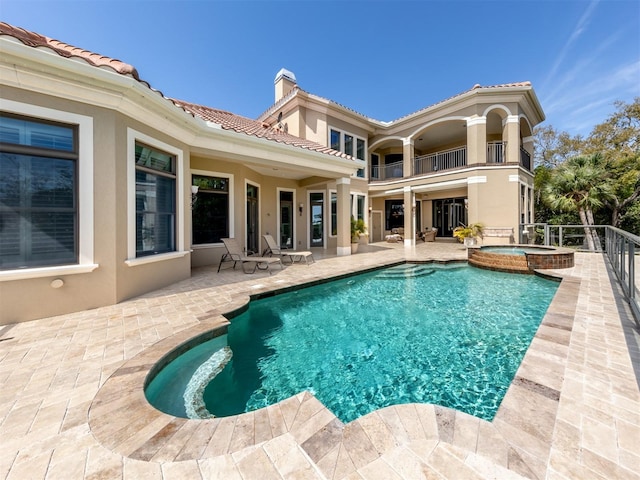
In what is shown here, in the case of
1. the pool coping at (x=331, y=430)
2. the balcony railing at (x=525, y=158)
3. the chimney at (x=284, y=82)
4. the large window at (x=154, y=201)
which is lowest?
the pool coping at (x=331, y=430)

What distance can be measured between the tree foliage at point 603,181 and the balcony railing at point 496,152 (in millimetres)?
3573

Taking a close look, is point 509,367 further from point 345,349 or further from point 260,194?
point 260,194

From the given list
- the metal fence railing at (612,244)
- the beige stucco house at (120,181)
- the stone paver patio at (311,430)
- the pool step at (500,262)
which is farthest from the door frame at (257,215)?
the metal fence railing at (612,244)

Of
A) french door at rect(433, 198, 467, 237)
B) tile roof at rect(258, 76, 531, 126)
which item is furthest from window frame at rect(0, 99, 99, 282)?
french door at rect(433, 198, 467, 237)

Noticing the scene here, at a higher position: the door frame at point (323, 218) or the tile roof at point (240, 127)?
the tile roof at point (240, 127)

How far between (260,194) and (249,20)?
22.4 ft

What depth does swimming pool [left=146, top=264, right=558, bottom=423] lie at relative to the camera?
8.65 feet

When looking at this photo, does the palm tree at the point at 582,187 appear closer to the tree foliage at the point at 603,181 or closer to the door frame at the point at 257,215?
the tree foliage at the point at 603,181

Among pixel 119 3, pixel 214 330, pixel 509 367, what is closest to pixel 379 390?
pixel 509 367

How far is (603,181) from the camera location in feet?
43.8

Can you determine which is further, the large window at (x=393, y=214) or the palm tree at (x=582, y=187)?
the large window at (x=393, y=214)

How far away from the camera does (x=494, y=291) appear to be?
246 inches

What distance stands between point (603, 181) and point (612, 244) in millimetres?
9667

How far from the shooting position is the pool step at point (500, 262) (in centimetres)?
798
